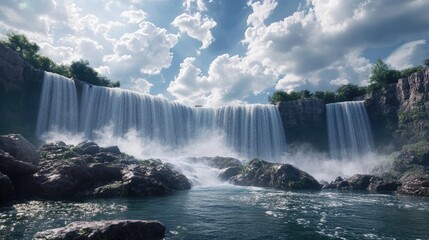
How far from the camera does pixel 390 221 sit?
18.2 metres

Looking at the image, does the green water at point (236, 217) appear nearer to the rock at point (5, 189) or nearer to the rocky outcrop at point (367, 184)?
the rock at point (5, 189)

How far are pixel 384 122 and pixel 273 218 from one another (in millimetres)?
59266

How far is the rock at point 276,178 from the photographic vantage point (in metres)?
38.9

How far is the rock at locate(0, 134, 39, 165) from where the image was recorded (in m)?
23.7

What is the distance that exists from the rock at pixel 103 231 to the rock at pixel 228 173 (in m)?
32.5

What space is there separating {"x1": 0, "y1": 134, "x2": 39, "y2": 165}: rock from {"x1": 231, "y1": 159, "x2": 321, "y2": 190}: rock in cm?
2523

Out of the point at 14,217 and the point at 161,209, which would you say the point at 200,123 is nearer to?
the point at 161,209

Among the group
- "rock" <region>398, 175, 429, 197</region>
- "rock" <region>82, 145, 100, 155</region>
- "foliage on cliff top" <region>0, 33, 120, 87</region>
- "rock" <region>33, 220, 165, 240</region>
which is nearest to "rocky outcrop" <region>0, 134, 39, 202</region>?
"rock" <region>82, 145, 100, 155</region>

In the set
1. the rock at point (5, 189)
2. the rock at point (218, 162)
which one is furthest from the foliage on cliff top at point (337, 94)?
the rock at point (5, 189)

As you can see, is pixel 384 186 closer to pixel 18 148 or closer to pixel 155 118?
pixel 18 148

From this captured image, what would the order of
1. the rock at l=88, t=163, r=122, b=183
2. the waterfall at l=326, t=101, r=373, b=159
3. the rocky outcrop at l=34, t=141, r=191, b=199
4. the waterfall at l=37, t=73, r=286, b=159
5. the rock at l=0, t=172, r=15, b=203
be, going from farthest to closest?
the waterfall at l=326, t=101, r=373, b=159 → the waterfall at l=37, t=73, r=286, b=159 → the rock at l=88, t=163, r=122, b=183 → the rocky outcrop at l=34, t=141, r=191, b=199 → the rock at l=0, t=172, r=15, b=203

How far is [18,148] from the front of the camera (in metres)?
24.1

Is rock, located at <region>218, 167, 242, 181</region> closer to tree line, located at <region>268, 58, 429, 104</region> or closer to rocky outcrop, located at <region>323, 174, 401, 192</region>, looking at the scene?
rocky outcrop, located at <region>323, 174, 401, 192</region>

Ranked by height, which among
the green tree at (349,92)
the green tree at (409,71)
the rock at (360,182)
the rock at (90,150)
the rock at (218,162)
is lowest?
the rock at (360,182)
